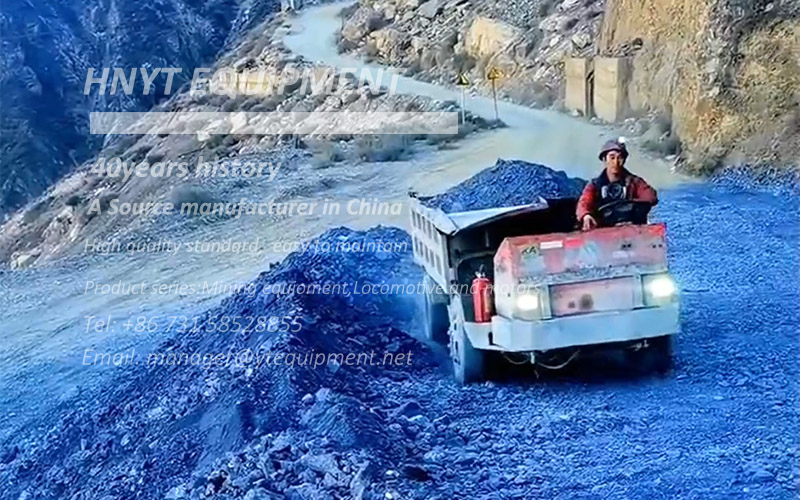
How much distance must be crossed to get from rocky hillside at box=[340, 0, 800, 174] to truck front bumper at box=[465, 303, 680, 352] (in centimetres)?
692

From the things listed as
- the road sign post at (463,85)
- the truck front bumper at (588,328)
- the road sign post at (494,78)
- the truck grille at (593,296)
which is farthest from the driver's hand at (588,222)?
the road sign post at (463,85)

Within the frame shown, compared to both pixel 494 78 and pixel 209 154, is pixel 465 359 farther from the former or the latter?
pixel 209 154

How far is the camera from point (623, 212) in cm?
634

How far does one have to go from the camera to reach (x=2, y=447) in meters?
7.32

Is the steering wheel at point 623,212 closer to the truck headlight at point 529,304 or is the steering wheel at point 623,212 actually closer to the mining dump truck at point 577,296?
the mining dump truck at point 577,296

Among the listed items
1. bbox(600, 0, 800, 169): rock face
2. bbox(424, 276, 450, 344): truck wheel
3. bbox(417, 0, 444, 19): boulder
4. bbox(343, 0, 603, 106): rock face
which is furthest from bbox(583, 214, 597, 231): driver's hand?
bbox(417, 0, 444, 19): boulder

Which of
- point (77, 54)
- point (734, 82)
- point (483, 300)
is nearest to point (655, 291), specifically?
point (483, 300)

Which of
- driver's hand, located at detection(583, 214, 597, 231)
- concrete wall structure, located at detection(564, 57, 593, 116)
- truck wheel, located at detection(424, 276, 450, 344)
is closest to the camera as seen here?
driver's hand, located at detection(583, 214, 597, 231)

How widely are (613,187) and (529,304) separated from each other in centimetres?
113

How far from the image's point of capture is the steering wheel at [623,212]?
6.30m

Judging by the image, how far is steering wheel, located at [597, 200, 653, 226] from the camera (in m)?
→ 6.30

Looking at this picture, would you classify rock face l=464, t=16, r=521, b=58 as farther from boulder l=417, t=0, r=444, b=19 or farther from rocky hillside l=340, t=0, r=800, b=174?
boulder l=417, t=0, r=444, b=19

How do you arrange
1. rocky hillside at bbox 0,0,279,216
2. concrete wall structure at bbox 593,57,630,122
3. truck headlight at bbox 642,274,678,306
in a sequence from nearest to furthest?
truck headlight at bbox 642,274,678,306
concrete wall structure at bbox 593,57,630,122
rocky hillside at bbox 0,0,279,216

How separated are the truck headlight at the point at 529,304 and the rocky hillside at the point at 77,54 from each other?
3614 cm
